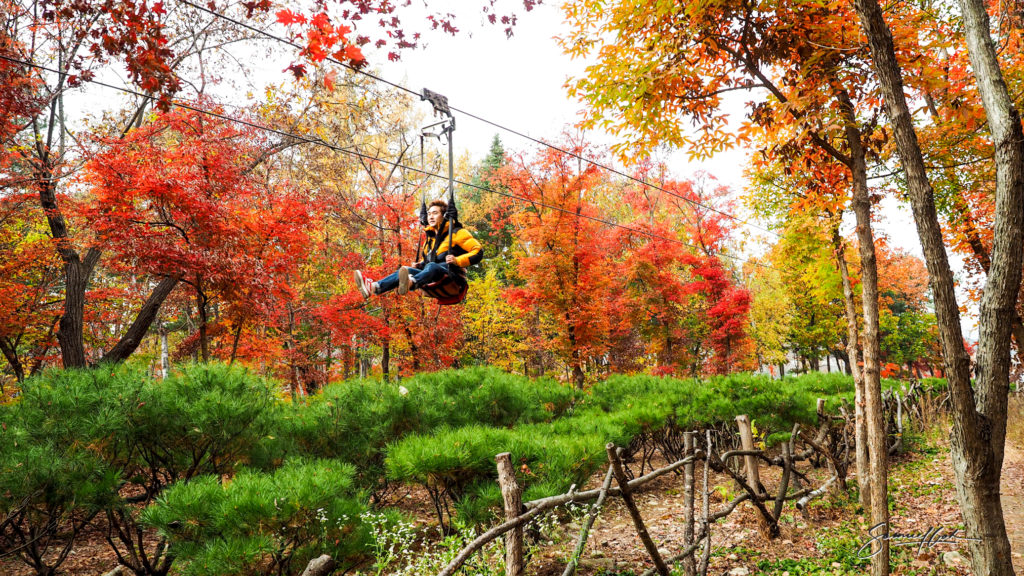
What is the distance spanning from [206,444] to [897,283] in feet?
85.8

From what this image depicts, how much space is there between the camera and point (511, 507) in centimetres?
290

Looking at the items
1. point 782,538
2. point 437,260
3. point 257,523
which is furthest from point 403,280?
point 782,538

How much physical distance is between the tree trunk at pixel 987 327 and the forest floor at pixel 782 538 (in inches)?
73.9

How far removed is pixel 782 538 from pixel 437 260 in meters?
4.35

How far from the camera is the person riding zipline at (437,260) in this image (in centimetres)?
507

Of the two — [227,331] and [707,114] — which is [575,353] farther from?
[707,114]

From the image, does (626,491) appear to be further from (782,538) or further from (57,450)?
(57,450)

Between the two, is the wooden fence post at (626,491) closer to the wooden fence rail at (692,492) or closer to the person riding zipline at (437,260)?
the wooden fence rail at (692,492)

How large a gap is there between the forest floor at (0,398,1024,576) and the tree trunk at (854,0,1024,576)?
6.16ft

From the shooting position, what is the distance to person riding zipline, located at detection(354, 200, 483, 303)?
5.07 meters

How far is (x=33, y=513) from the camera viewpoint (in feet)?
11.4

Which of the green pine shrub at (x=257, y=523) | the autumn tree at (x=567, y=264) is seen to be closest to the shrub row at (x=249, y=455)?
the green pine shrub at (x=257, y=523)

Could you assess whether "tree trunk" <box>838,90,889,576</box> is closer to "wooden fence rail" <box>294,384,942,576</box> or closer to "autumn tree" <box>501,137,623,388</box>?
"wooden fence rail" <box>294,384,942,576</box>

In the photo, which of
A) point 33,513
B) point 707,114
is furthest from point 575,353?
point 33,513
